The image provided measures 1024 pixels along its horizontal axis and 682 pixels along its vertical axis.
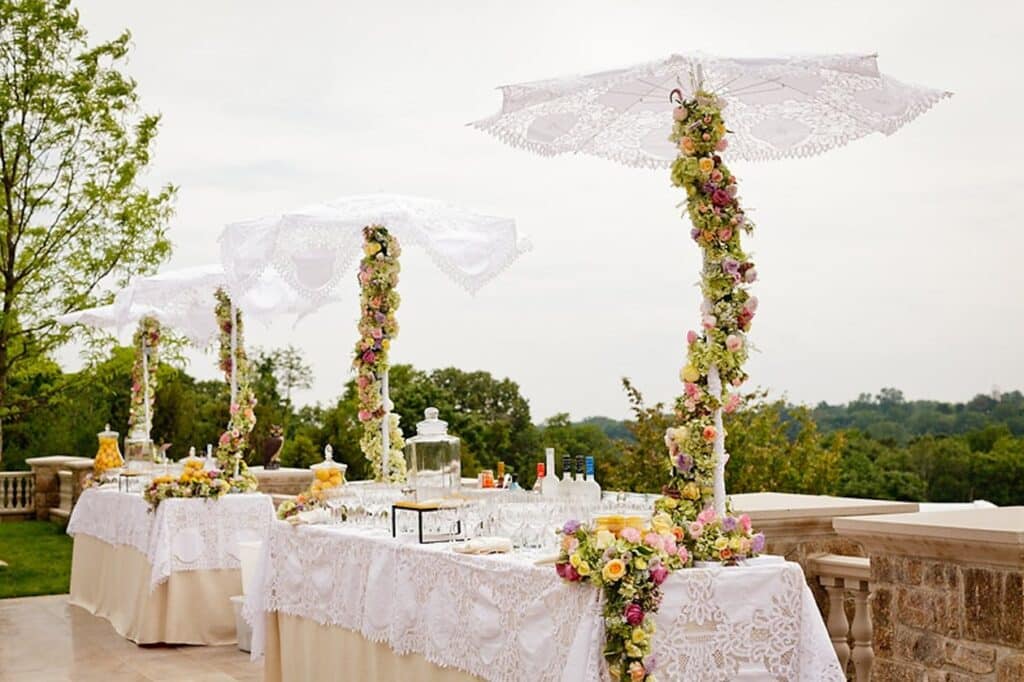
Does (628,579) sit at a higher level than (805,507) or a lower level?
lower

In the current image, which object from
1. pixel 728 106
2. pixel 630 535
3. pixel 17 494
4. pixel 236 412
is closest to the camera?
pixel 630 535

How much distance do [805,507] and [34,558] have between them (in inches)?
470

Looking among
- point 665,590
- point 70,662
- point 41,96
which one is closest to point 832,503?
point 665,590

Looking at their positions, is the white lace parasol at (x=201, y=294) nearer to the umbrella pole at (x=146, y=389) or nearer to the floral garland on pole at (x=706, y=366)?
the umbrella pole at (x=146, y=389)

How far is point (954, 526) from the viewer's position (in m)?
4.04

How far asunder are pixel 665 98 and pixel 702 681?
2194mm

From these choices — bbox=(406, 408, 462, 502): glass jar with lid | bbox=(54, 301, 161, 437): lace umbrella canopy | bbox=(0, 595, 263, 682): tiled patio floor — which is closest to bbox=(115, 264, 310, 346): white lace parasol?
bbox=(54, 301, 161, 437): lace umbrella canopy

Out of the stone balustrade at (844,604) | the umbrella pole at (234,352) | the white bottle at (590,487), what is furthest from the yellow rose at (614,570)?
the umbrella pole at (234,352)

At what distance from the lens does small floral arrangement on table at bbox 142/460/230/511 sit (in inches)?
360

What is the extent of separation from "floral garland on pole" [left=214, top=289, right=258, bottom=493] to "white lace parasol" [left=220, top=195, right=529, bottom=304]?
2.36 m

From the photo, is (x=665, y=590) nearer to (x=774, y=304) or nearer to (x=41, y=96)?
(x=774, y=304)

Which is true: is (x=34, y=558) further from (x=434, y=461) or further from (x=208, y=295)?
(x=434, y=461)

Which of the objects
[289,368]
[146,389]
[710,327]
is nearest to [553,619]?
[710,327]

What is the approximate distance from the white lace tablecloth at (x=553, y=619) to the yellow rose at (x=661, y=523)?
16 centimetres
